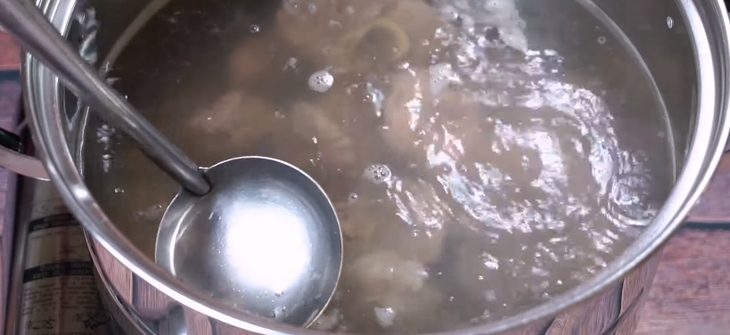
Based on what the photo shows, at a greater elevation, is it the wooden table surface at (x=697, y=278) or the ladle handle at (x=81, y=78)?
the ladle handle at (x=81, y=78)

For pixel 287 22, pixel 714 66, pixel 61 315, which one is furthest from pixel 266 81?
pixel 714 66

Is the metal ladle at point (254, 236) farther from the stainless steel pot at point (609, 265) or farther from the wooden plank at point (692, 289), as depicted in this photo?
the wooden plank at point (692, 289)

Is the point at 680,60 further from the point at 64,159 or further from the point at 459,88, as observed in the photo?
the point at 64,159

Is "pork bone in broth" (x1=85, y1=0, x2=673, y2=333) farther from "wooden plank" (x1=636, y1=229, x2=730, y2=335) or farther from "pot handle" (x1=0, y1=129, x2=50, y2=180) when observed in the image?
"pot handle" (x1=0, y1=129, x2=50, y2=180)

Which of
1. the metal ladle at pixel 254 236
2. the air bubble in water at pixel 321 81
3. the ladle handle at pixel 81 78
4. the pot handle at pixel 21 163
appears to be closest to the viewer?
the ladle handle at pixel 81 78

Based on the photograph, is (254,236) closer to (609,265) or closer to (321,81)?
(321,81)

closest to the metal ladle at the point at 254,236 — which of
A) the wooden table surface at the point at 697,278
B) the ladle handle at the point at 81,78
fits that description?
the ladle handle at the point at 81,78
